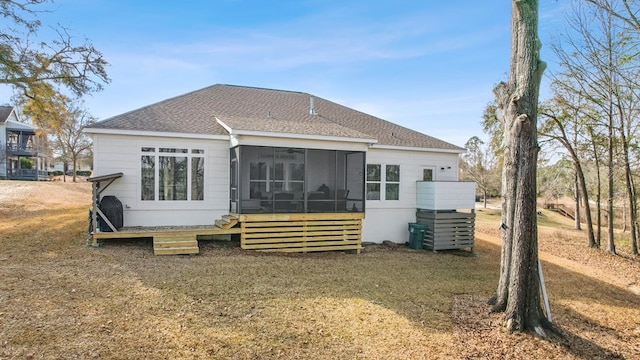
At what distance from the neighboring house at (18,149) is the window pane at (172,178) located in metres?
27.4

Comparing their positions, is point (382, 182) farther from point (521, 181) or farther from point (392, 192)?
point (521, 181)

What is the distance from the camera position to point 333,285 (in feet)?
25.2

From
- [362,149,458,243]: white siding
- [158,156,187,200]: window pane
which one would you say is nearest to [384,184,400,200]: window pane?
[362,149,458,243]: white siding

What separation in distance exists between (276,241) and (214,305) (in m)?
4.53

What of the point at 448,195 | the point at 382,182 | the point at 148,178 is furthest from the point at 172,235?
the point at 448,195

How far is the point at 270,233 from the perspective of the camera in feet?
34.9

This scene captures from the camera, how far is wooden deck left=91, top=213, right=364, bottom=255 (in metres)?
9.37

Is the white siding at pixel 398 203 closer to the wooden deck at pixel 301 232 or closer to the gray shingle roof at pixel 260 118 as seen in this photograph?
the gray shingle roof at pixel 260 118

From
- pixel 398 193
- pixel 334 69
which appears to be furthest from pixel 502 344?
pixel 334 69

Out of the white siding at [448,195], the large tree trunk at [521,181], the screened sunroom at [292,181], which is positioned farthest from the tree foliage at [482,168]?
the large tree trunk at [521,181]

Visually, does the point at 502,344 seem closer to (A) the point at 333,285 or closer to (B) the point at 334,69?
(A) the point at 333,285

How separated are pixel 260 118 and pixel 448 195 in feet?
22.5

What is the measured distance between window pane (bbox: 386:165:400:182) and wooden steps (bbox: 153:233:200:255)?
690 centimetres

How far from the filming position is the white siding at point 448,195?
41.8 ft
